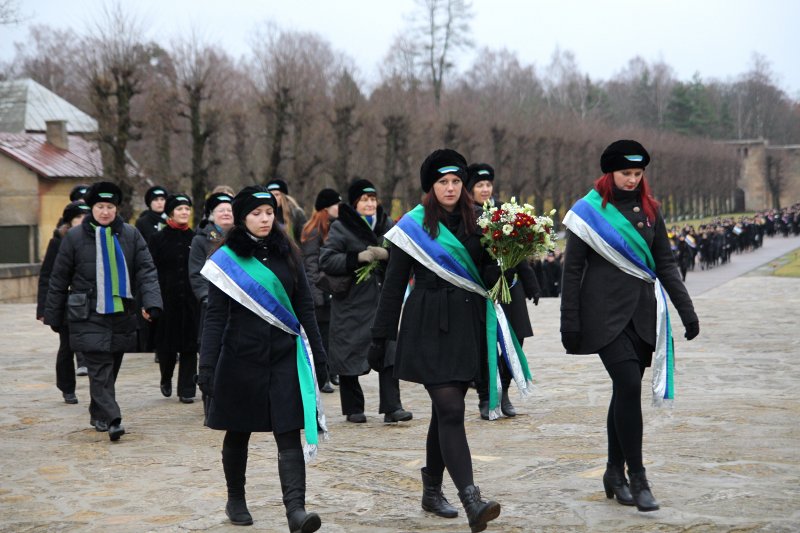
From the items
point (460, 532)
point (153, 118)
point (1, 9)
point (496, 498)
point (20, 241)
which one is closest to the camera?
point (460, 532)

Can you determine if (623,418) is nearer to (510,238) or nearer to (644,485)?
(644,485)

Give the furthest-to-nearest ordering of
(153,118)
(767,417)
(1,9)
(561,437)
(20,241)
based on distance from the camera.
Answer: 1. (20,241)
2. (153,118)
3. (1,9)
4. (767,417)
5. (561,437)

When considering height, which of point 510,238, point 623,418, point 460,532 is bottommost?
point 460,532

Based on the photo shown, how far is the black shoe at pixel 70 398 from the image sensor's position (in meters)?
10.5

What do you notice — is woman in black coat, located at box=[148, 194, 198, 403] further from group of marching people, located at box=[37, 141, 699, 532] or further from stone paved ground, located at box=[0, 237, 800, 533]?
group of marching people, located at box=[37, 141, 699, 532]

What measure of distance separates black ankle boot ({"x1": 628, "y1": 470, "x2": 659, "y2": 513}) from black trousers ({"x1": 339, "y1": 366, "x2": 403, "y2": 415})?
3250 mm

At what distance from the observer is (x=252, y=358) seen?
5.73m

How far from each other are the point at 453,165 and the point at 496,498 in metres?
1.87

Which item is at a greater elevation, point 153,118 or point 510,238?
point 153,118

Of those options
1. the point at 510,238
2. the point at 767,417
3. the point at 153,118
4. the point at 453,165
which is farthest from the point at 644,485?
the point at 153,118

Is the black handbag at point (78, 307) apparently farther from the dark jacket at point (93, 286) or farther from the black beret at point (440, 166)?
the black beret at point (440, 166)

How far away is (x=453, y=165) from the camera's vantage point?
593 cm

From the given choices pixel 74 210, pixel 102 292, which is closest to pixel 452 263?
pixel 102 292

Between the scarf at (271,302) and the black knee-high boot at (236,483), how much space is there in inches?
14.2
